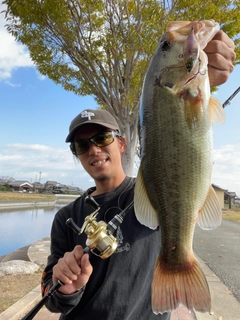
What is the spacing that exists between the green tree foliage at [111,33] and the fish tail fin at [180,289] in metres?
5.92

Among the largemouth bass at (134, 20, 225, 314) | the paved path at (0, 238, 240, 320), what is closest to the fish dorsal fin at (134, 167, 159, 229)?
the largemouth bass at (134, 20, 225, 314)

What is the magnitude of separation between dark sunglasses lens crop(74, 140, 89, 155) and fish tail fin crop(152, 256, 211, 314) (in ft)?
3.38

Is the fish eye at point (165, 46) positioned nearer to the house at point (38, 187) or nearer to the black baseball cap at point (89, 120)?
the black baseball cap at point (89, 120)

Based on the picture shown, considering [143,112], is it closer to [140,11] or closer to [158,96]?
[158,96]

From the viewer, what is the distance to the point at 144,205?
1744 millimetres

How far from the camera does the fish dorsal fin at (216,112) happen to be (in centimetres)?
163

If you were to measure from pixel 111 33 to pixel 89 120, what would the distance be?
19.1 ft

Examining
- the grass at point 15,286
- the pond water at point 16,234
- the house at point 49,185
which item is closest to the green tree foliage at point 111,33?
the grass at point 15,286

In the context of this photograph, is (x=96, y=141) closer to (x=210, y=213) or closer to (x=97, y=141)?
(x=97, y=141)

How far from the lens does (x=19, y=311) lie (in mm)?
4195

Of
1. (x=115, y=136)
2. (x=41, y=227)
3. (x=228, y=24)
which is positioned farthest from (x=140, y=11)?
(x=41, y=227)

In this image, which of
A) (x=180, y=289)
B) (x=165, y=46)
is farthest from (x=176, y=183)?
(x=165, y=46)

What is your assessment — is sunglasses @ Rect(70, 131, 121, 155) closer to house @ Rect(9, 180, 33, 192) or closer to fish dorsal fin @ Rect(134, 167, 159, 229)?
fish dorsal fin @ Rect(134, 167, 159, 229)

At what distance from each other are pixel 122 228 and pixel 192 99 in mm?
1112
